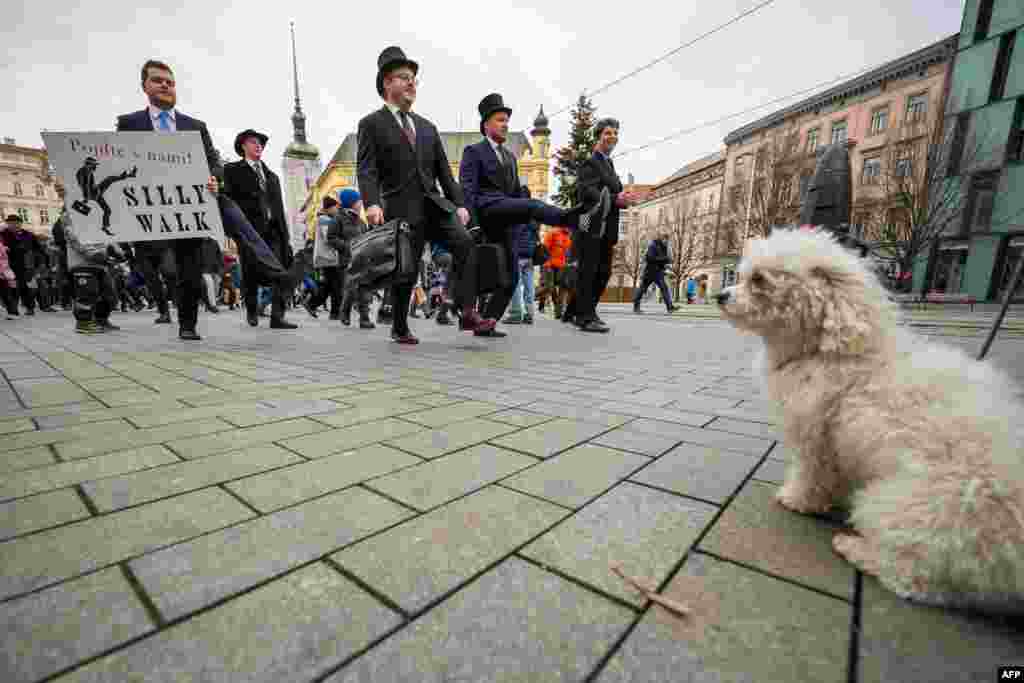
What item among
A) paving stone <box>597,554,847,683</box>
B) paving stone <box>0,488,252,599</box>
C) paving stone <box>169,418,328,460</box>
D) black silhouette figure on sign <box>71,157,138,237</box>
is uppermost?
black silhouette figure on sign <box>71,157,138,237</box>

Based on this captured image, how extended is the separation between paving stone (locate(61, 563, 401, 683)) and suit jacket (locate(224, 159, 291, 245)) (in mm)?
6864

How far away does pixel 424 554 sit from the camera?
3.81 ft

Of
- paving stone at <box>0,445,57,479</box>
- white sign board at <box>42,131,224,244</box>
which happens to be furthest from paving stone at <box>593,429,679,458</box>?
white sign board at <box>42,131,224,244</box>

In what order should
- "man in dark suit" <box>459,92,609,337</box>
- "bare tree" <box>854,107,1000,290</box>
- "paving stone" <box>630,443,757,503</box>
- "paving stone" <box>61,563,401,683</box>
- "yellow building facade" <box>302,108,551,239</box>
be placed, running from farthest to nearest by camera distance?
"yellow building facade" <box>302,108,551,239</box> → "bare tree" <box>854,107,1000,290</box> → "man in dark suit" <box>459,92,609,337</box> → "paving stone" <box>630,443,757,503</box> → "paving stone" <box>61,563,401,683</box>

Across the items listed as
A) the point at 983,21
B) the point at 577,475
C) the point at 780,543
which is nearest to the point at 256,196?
the point at 577,475

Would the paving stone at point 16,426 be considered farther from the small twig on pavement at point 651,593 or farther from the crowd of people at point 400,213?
the crowd of people at point 400,213

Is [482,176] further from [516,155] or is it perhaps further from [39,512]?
[516,155]

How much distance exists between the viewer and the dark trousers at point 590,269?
21.5ft

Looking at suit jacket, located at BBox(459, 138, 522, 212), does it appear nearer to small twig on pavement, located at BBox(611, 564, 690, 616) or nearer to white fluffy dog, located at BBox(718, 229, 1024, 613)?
white fluffy dog, located at BBox(718, 229, 1024, 613)

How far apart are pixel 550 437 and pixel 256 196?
647 centimetres

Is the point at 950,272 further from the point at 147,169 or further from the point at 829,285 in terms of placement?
the point at 147,169

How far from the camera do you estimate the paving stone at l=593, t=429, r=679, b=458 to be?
197 centimetres

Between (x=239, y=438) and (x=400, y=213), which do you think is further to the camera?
(x=400, y=213)

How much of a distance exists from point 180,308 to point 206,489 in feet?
17.2
